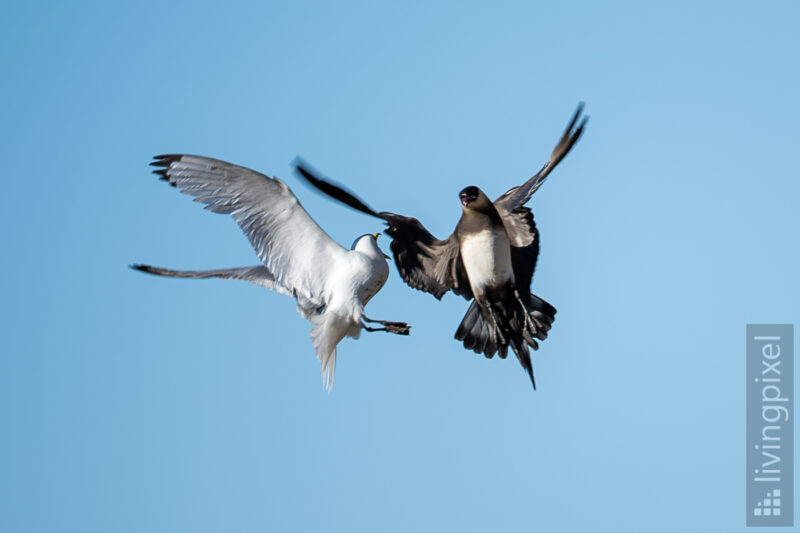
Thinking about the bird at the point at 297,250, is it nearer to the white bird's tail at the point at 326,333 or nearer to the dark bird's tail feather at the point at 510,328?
the white bird's tail at the point at 326,333

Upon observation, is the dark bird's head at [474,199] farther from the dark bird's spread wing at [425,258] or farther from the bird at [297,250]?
the bird at [297,250]

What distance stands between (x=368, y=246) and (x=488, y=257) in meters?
1.43

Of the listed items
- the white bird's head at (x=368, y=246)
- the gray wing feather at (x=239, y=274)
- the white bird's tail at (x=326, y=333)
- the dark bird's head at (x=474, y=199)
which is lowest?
the white bird's tail at (x=326, y=333)

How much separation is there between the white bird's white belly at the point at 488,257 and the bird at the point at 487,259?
11mm

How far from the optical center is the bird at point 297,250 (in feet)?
54.5

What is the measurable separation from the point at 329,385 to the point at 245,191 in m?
2.33

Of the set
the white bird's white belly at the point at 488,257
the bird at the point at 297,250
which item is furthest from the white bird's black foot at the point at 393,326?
the white bird's white belly at the point at 488,257

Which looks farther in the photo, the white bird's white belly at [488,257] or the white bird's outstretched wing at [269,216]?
the white bird's white belly at [488,257]

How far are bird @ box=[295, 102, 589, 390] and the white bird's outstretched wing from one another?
524 mm

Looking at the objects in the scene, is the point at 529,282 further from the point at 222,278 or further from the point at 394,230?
the point at 222,278

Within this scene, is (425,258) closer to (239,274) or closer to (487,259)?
(487,259)

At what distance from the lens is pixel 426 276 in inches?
725

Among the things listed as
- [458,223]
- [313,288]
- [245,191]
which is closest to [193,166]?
[245,191]

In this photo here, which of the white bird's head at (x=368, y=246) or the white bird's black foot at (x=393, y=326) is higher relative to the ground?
the white bird's head at (x=368, y=246)
